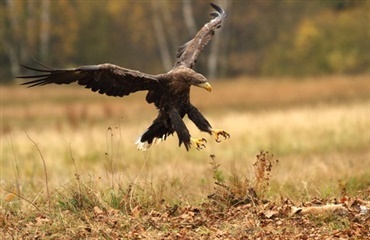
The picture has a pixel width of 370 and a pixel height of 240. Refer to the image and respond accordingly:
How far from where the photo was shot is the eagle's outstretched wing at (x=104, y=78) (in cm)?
673

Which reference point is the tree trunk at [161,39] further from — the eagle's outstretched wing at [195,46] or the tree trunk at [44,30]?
the eagle's outstretched wing at [195,46]

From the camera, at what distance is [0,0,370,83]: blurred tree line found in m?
36.7

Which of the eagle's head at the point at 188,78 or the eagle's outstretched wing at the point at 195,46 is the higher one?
the eagle's outstretched wing at the point at 195,46

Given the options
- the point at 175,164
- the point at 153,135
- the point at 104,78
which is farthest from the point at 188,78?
the point at 175,164

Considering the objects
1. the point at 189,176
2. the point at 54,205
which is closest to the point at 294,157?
the point at 189,176

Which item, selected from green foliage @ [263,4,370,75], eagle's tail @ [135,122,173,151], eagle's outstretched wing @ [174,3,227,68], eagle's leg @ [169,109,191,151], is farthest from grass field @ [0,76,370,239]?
green foliage @ [263,4,370,75]

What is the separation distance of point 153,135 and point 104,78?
3.34ft

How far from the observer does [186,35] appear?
141 ft

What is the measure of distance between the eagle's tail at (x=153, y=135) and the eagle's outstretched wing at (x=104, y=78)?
516mm

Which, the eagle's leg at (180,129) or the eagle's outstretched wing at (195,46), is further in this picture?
the eagle's outstretched wing at (195,46)

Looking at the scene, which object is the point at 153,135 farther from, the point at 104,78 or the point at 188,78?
the point at 104,78

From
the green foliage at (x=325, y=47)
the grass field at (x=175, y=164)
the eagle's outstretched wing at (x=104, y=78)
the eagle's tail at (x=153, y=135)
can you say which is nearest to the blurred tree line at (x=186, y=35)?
the green foliage at (x=325, y=47)

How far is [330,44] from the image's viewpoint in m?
37.2

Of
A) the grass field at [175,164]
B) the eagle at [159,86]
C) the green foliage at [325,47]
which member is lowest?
the grass field at [175,164]
